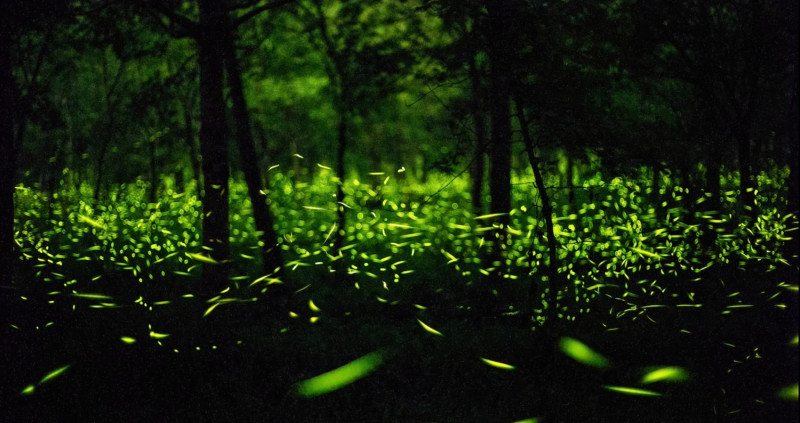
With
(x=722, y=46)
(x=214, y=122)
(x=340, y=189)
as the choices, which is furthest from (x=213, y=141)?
(x=722, y=46)

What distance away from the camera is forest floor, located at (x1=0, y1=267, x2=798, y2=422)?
22.0ft

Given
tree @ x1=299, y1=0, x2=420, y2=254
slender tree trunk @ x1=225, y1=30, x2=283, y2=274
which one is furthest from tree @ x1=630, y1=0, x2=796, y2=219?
slender tree trunk @ x1=225, y1=30, x2=283, y2=274

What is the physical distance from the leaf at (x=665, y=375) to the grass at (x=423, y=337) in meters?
0.03

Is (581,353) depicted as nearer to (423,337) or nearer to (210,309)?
(423,337)

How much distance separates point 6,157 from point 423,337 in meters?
5.80

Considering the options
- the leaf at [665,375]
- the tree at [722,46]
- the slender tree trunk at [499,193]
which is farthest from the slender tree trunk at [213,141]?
the tree at [722,46]

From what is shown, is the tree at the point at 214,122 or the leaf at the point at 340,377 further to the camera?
the tree at the point at 214,122

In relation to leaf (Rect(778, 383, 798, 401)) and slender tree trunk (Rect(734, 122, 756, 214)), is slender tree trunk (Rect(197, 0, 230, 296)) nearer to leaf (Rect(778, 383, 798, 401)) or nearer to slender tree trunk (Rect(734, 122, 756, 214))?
leaf (Rect(778, 383, 798, 401))

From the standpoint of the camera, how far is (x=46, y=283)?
34.2 feet

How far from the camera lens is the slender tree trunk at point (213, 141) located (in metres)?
8.98

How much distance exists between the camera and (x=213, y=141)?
905 centimetres

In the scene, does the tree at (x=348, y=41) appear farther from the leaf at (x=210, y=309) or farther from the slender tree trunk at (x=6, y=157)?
the slender tree trunk at (x=6, y=157)

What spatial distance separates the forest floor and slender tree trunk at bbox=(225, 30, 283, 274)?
1.44 m

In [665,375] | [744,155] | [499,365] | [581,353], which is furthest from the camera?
[744,155]
